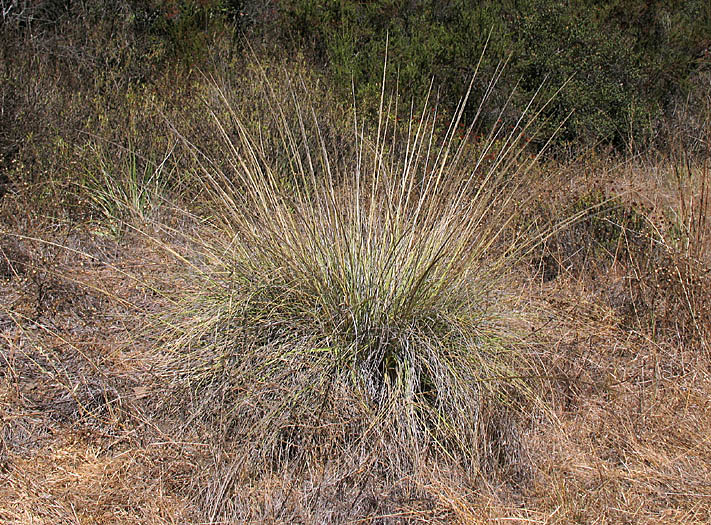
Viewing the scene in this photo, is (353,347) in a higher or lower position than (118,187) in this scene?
higher

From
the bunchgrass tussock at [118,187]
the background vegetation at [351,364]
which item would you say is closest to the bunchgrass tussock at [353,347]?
the background vegetation at [351,364]

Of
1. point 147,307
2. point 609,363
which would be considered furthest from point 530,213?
point 147,307

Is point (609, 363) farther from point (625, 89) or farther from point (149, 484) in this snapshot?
point (625, 89)

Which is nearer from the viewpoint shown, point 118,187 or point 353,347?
point 353,347

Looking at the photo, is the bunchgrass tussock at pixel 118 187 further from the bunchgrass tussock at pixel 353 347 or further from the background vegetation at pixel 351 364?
the bunchgrass tussock at pixel 353 347

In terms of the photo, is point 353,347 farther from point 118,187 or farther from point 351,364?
point 118,187

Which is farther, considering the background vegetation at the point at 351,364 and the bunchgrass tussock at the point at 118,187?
the bunchgrass tussock at the point at 118,187

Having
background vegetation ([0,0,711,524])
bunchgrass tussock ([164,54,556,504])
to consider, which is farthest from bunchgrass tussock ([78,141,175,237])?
bunchgrass tussock ([164,54,556,504])

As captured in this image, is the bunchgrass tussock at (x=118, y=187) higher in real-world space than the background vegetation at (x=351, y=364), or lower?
lower

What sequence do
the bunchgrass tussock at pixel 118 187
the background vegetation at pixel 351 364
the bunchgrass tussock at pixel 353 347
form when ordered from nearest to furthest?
the background vegetation at pixel 351 364, the bunchgrass tussock at pixel 353 347, the bunchgrass tussock at pixel 118 187

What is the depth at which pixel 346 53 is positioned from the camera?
20.6ft

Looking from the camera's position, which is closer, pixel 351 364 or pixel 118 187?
pixel 351 364

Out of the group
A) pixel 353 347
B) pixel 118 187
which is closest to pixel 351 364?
pixel 353 347

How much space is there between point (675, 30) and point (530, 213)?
524cm
